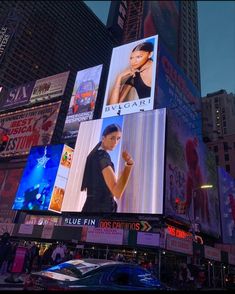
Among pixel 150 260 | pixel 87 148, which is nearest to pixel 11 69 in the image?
pixel 87 148

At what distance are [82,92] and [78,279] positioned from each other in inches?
1945

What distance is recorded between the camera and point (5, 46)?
1646 inches

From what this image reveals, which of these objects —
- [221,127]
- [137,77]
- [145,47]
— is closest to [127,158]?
[137,77]

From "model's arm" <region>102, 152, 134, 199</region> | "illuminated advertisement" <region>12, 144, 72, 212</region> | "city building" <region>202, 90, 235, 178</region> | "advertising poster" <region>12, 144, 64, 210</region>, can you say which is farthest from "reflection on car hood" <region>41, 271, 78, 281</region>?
"city building" <region>202, 90, 235, 178</region>

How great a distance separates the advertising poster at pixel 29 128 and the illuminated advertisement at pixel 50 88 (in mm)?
2614

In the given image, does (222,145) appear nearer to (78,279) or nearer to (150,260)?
(150,260)

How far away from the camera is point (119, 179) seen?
113ft

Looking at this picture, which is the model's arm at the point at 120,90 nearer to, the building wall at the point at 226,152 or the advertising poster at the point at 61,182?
the advertising poster at the point at 61,182

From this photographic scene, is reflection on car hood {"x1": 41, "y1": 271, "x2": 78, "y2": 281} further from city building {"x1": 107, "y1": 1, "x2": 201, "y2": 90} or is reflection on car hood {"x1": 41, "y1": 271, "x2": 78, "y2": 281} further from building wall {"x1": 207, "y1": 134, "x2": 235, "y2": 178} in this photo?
building wall {"x1": 207, "y1": 134, "x2": 235, "y2": 178}

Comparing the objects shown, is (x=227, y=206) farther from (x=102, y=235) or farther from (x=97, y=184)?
(x=102, y=235)

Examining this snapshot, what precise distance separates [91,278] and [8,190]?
5332cm

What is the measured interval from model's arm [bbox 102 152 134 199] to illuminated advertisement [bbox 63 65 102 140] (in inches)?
654

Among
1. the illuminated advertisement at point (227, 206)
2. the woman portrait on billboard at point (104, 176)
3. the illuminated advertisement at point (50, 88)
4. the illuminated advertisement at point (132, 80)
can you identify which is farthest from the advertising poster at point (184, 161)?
the illuminated advertisement at point (50, 88)

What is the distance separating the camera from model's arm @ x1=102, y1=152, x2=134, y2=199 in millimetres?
33763
